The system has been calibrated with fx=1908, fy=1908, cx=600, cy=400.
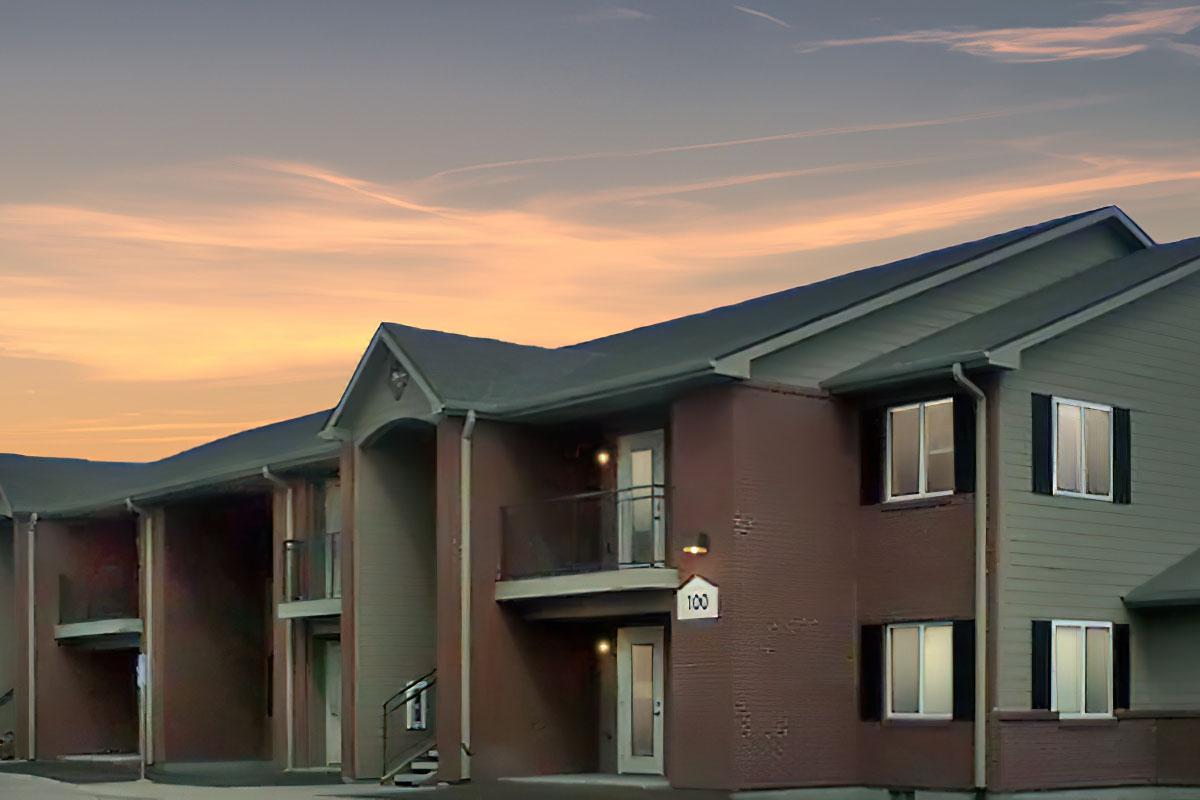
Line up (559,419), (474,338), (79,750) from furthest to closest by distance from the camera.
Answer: (79,750) < (474,338) < (559,419)

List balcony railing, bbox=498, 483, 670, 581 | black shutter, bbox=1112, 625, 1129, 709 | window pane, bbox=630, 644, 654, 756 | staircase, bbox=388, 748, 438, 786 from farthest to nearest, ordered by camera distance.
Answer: staircase, bbox=388, 748, 438, 786 → window pane, bbox=630, 644, 654, 756 → balcony railing, bbox=498, 483, 670, 581 → black shutter, bbox=1112, 625, 1129, 709

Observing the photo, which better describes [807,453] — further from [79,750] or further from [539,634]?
[79,750]

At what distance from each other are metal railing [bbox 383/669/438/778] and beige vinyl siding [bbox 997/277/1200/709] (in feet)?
33.5

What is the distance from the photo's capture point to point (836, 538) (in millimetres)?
26016

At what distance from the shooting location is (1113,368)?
2622 cm

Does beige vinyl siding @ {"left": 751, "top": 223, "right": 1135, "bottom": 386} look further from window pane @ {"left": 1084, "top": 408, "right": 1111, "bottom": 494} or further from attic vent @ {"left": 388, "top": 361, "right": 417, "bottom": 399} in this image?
attic vent @ {"left": 388, "top": 361, "right": 417, "bottom": 399}

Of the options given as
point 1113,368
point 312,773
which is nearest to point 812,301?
point 1113,368

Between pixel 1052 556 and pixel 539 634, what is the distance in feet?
26.1

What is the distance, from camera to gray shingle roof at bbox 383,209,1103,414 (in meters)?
27.0

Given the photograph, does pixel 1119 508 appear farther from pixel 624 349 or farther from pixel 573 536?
pixel 624 349

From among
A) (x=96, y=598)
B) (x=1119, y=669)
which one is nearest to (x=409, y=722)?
(x=1119, y=669)

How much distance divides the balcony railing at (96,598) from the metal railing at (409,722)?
1343 centimetres

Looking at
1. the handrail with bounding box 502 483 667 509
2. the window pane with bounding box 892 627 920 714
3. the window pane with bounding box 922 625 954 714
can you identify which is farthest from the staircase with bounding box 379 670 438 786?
the window pane with bounding box 922 625 954 714

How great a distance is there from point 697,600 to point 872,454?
10.5ft
